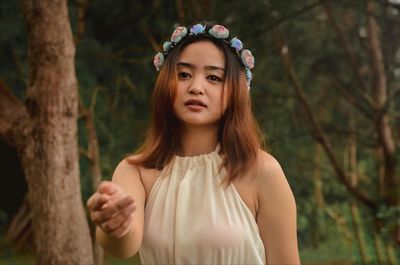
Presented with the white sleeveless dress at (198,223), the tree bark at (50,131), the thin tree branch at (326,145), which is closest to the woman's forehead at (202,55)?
the white sleeveless dress at (198,223)

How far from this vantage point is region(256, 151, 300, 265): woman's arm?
1836mm

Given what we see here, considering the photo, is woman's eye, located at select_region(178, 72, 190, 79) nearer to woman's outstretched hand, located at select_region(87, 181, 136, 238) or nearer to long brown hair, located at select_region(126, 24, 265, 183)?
long brown hair, located at select_region(126, 24, 265, 183)

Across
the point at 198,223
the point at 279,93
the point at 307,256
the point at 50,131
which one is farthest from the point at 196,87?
the point at 307,256

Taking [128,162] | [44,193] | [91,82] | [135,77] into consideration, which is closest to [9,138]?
[44,193]

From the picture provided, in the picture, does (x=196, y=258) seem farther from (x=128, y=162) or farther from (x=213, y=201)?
(x=128, y=162)

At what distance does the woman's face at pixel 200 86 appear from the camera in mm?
1915

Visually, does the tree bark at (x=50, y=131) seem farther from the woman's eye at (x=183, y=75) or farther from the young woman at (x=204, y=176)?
the woman's eye at (x=183, y=75)

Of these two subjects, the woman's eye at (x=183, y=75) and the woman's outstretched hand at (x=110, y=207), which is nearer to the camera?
the woman's outstretched hand at (x=110, y=207)

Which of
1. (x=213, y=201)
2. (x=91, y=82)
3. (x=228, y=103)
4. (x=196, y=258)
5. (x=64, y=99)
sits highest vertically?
(x=91, y=82)

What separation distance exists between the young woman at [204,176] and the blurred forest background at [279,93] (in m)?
5.20

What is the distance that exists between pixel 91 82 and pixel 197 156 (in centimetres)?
821

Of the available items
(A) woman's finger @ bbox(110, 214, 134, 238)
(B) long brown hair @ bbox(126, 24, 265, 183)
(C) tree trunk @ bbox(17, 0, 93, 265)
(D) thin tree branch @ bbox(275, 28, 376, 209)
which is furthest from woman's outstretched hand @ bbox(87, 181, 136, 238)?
(D) thin tree branch @ bbox(275, 28, 376, 209)

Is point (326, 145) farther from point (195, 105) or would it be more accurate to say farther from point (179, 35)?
point (195, 105)

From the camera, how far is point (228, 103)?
6.47ft
